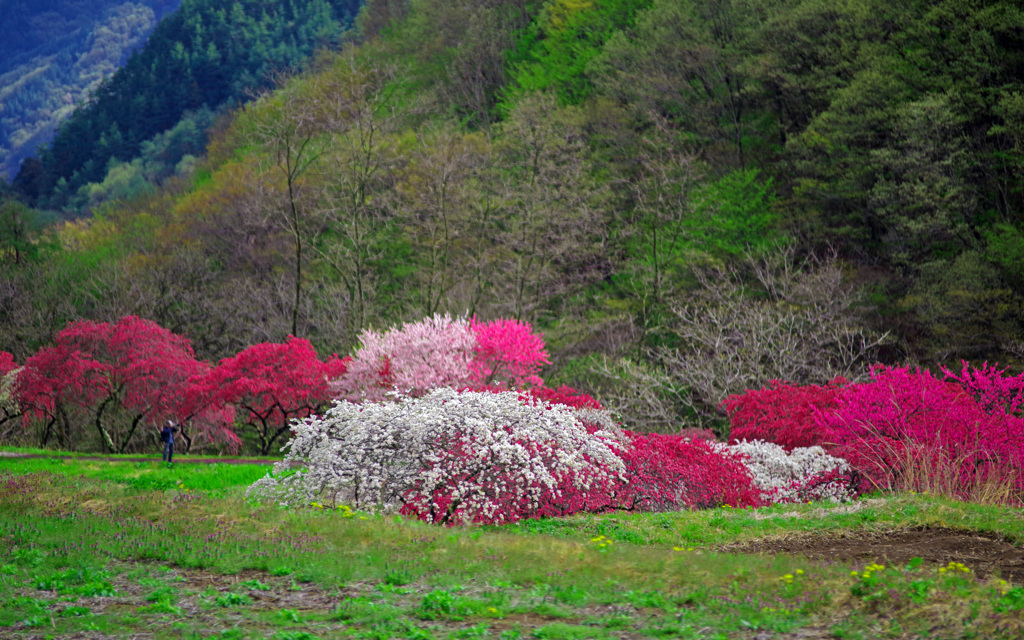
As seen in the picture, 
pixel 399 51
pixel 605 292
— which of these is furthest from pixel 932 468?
pixel 399 51

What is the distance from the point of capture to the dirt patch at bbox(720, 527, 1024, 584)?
834 centimetres

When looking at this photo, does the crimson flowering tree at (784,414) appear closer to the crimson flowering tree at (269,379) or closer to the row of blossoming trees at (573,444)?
the row of blossoming trees at (573,444)

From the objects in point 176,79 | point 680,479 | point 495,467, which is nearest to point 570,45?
point 680,479

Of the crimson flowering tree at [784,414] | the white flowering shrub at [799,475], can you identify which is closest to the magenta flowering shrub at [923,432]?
the white flowering shrub at [799,475]

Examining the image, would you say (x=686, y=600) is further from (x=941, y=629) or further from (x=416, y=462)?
(x=416, y=462)

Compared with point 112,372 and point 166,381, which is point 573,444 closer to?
point 166,381

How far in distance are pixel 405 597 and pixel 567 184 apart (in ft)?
96.1

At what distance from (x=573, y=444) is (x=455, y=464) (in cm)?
177

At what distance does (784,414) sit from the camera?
16.4 metres

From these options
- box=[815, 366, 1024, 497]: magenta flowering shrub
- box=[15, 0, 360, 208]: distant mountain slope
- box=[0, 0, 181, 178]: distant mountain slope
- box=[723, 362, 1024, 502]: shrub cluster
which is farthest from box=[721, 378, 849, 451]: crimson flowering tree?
box=[0, 0, 181, 178]: distant mountain slope

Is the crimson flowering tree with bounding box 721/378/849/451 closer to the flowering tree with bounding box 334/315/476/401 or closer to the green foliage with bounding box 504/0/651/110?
the flowering tree with bounding box 334/315/476/401

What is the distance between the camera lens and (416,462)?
39.3 feet

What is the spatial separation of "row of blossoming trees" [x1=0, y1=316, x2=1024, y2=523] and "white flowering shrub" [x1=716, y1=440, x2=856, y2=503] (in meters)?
0.03

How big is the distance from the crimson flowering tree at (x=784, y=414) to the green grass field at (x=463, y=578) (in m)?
4.19
